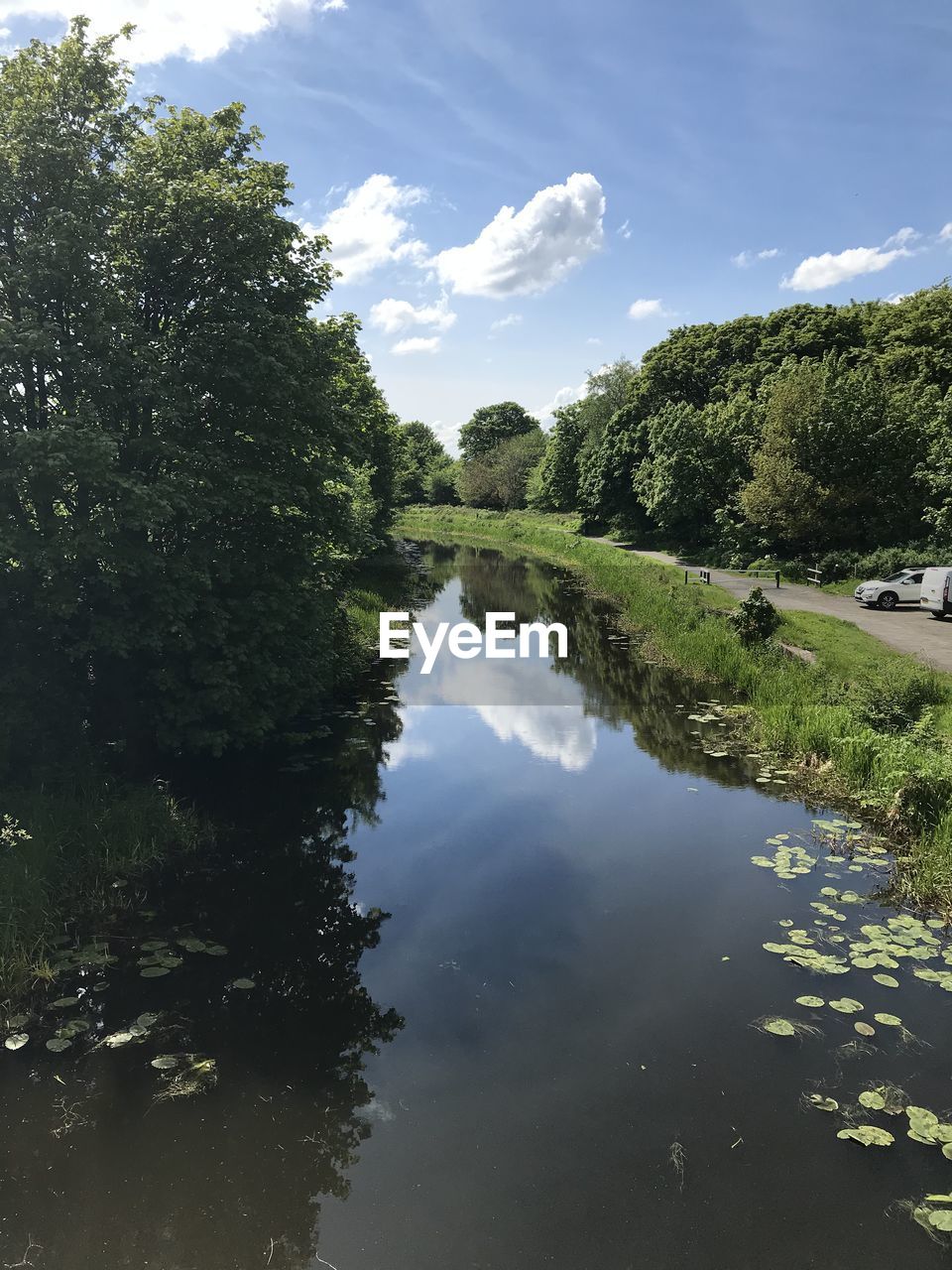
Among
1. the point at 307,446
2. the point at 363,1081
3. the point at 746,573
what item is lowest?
the point at 363,1081

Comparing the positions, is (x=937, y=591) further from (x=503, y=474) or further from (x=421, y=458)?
(x=421, y=458)

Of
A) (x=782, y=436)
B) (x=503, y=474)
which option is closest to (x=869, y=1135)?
(x=782, y=436)

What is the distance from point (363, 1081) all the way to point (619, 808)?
7052mm

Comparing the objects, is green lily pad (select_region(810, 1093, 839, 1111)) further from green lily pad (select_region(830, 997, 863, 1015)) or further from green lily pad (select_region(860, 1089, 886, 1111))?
green lily pad (select_region(830, 997, 863, 1015))

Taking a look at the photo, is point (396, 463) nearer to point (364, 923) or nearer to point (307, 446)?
point (307, 446)

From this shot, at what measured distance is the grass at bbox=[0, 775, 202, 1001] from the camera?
8.13 meters

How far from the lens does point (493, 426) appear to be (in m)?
121

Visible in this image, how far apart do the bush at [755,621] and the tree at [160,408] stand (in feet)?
38.1

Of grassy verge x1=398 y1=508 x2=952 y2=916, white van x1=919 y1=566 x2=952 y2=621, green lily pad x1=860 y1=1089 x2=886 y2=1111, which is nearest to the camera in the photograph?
green lily pad x1=860 y1=1089 x2=886 y2=1111

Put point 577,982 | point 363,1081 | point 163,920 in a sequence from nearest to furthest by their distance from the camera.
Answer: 1. point 363,1081
2. point 577,982
3. point 163,920

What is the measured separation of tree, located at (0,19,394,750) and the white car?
20.7 meters

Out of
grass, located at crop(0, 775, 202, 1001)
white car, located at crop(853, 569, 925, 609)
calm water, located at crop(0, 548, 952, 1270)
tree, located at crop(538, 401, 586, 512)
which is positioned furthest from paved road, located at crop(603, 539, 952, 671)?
tree, located at crop(538, 401, 586, 512)

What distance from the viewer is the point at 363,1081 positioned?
22.3 ft

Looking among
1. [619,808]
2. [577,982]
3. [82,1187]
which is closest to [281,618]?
[619,808]
